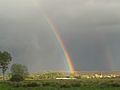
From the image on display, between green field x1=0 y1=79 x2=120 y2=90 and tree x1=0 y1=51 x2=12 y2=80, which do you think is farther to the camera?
tree x1=0 y1=51 x2=12 y2=80

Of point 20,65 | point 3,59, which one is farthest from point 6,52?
Result: point 20,65

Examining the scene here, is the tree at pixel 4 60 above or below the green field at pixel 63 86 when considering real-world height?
above

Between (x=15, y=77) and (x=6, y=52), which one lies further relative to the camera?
(x=6, y=52)

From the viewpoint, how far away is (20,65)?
5113 inches

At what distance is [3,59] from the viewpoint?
114875 millimetres

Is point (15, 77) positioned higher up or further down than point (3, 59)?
further down

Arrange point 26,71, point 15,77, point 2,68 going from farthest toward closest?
point 26,71, point 2,68, point 15,77

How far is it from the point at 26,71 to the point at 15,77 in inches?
1100

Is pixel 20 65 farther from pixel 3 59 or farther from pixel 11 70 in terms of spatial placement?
pixel 3 59

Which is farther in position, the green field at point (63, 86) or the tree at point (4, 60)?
the tree at point (4, 60)

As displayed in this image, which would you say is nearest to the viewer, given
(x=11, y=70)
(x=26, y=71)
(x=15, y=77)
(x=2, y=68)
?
(x=15, y=77)

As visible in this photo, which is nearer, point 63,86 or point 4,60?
point 63,86

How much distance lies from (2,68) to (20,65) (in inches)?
654

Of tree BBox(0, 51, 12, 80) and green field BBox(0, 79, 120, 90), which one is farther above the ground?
tree BBox(0, 51, 12, 80)
